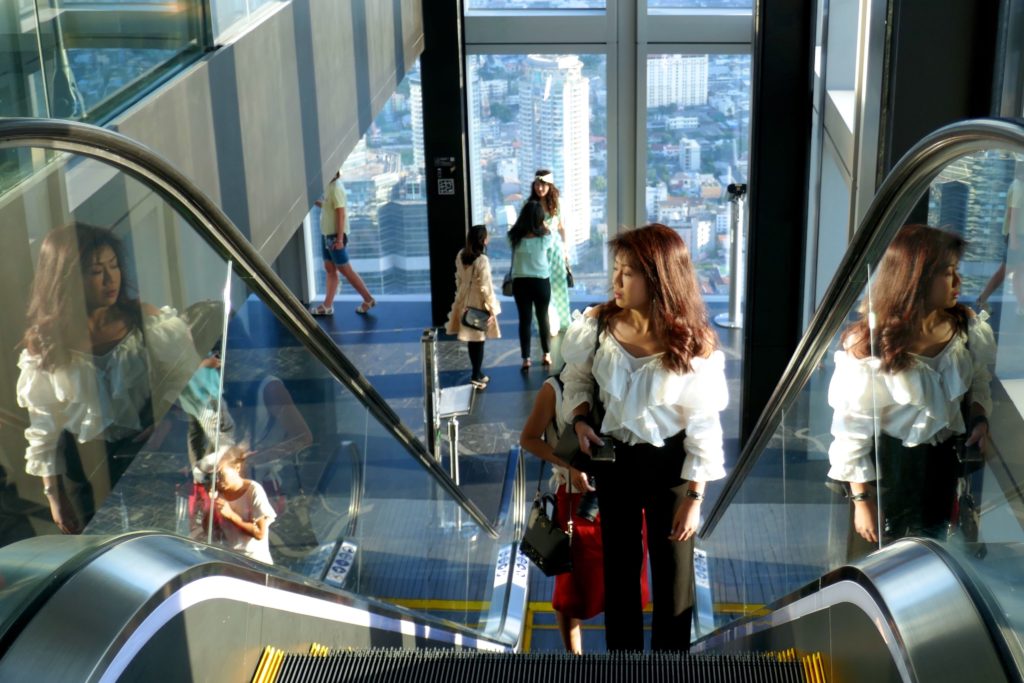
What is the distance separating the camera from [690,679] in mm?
3385

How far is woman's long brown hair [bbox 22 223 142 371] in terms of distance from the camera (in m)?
2.55

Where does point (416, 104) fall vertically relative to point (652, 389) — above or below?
below

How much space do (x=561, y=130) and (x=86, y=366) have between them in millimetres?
11321

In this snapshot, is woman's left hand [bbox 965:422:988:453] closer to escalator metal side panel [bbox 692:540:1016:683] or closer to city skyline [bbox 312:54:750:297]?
escalator metal side panel [bbox 692:540:1016:683]

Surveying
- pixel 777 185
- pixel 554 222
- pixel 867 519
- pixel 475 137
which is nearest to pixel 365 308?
pixel 475 137

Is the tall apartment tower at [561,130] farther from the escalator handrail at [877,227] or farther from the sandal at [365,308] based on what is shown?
the escalator handrail at [877,227]

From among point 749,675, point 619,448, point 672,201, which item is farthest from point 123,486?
point 672,201

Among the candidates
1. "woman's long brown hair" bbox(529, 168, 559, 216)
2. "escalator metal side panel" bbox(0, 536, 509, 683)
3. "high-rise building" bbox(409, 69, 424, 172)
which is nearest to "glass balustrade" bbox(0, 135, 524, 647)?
"escalator metal side panel" bbox(0, 536, 509, 683)

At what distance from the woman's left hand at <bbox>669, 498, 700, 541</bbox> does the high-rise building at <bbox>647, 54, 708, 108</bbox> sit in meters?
9.46

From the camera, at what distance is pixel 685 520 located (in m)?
4.30

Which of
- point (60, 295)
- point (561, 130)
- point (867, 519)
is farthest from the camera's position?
point (561, 130)

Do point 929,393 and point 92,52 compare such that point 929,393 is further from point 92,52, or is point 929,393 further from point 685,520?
point 92,52

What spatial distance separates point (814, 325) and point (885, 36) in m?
2.69

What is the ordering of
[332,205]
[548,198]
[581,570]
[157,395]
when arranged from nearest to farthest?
[157,395]
[581,570]
[548,198]
[332,205]
